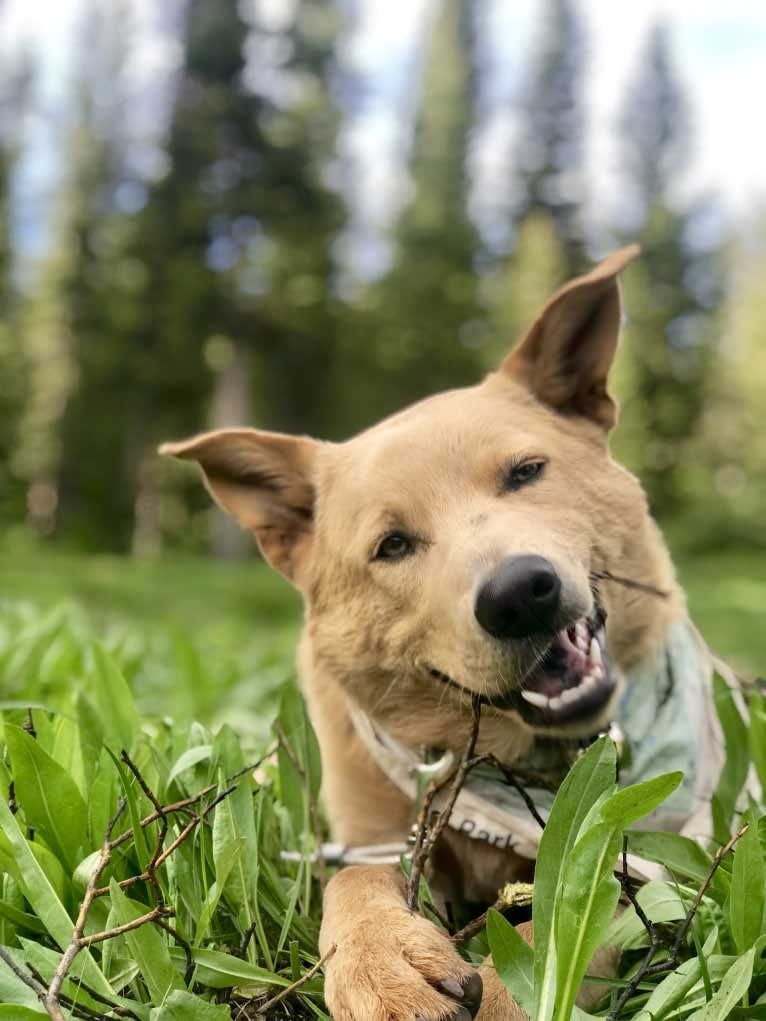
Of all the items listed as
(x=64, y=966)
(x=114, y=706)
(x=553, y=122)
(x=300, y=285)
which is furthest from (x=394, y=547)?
(x=553, y=122)

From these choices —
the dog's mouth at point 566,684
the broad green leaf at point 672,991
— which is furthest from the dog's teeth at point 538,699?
the broad green leaf at point 672,991

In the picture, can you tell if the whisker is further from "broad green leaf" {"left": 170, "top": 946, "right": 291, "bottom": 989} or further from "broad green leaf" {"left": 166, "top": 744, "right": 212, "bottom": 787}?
"broad green leaf" {"left": 170, "top": 946, "right": 291, "bottom": 989}

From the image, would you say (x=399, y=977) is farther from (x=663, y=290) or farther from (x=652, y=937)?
(x=663, y=290)

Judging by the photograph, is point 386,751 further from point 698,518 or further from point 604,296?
point 698,518

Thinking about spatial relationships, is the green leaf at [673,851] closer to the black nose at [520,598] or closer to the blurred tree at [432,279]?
the black nose at [520,598]

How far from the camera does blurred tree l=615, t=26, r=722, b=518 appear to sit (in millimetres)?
34219

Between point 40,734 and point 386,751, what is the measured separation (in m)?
0.93

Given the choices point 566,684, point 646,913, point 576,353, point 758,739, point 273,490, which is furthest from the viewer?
point 273,490

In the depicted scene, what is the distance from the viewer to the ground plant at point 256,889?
1.68 metres

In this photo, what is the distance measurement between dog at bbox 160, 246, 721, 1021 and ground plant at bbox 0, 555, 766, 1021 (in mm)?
153

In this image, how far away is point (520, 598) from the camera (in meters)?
2.21

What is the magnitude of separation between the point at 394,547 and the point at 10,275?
97.4 ft

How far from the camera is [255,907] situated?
209cm

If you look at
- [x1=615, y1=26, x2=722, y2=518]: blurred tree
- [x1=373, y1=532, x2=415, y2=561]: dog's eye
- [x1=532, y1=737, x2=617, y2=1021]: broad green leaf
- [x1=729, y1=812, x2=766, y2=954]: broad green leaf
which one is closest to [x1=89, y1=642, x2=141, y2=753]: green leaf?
[x1=373, y1=532, x2=415, y2=561]: dog's eye
